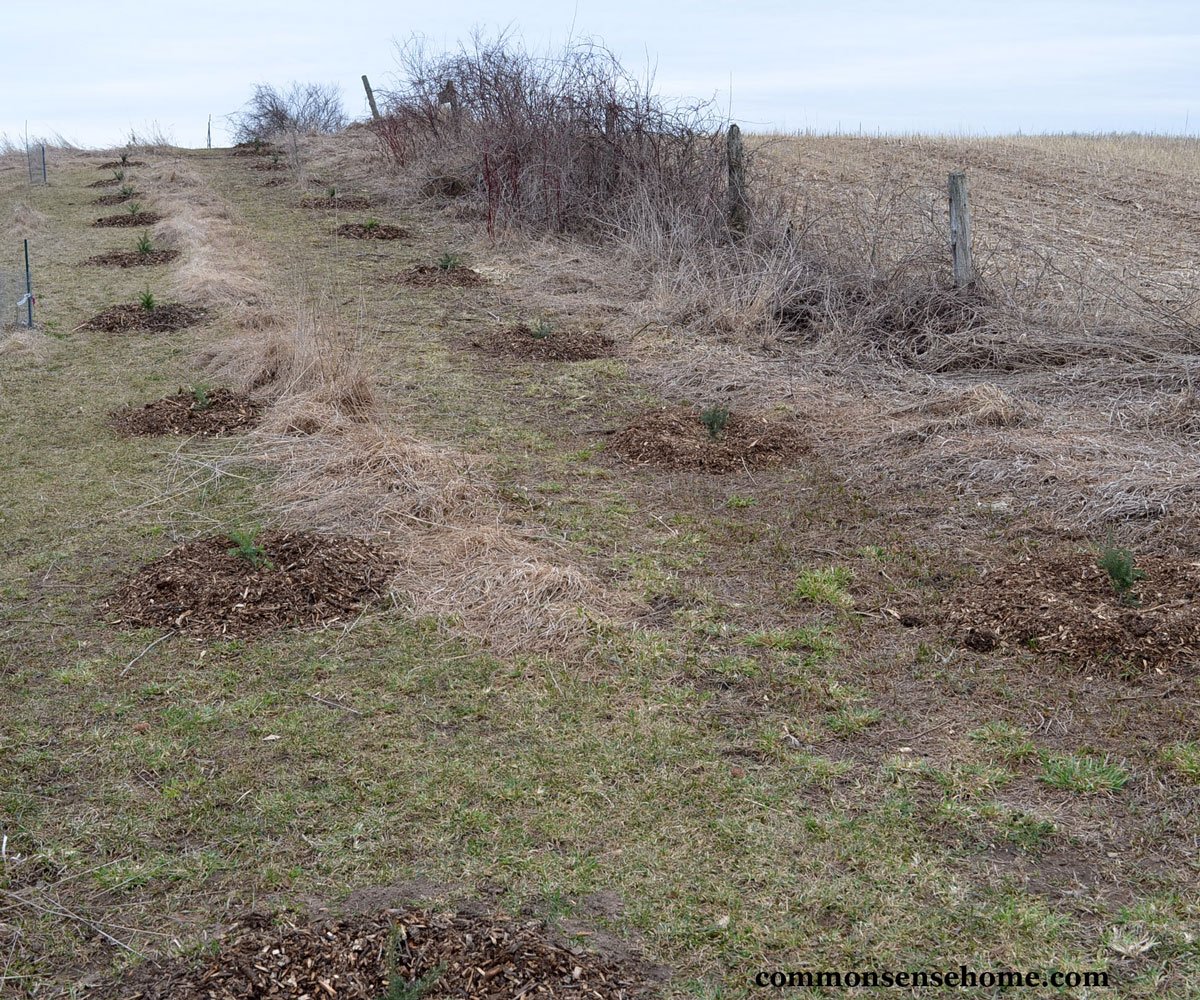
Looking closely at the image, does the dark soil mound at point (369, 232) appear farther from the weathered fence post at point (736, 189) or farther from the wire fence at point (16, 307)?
the weathered fence post at point (736, 189)

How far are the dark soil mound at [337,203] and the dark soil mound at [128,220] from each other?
2011 millimetres

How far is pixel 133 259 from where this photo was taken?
11.3 meters

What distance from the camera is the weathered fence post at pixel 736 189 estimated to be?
9.62 m

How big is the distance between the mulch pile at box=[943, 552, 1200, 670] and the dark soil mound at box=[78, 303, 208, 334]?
711cm

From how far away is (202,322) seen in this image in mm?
8727

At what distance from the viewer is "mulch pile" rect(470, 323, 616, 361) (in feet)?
25.9

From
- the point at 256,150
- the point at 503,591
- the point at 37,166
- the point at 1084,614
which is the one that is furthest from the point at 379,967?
the point at 256,150

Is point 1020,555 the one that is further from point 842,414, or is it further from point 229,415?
point 229,415

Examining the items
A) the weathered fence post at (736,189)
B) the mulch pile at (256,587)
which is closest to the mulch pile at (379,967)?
the mulch pile at (256,587)

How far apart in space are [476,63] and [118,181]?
7.23 meters

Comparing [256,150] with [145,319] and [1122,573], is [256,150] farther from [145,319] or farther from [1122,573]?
[1122,573]

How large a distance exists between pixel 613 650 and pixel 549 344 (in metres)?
4.72

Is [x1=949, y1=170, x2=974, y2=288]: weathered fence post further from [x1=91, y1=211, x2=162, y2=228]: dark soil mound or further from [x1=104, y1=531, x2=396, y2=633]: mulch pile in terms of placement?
[x1=91, y1=211, x2=162, y2=228]: dark soil mound

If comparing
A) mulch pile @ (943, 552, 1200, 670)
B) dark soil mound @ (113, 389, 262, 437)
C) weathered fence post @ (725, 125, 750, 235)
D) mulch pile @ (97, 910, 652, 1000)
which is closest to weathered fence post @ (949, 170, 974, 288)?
weathered fence post @ (725, 125, 750, 235)
